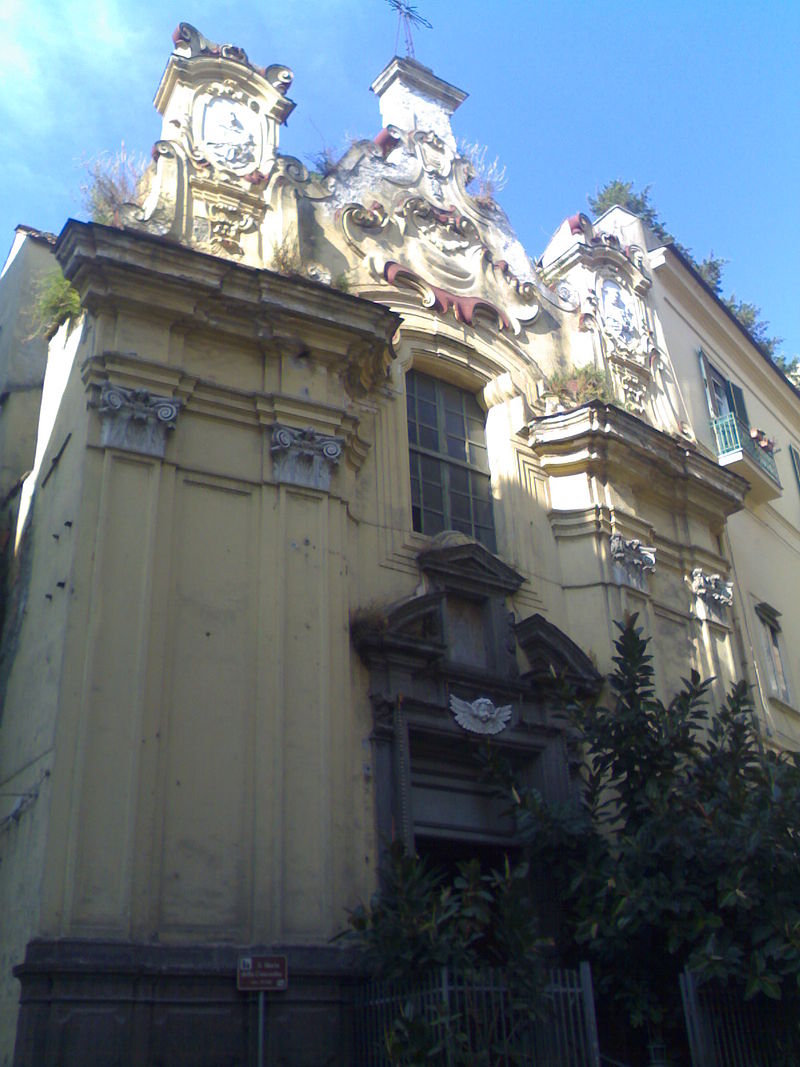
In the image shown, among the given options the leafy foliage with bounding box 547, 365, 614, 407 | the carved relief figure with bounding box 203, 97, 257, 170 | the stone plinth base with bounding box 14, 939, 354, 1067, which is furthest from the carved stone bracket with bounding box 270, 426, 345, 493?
the leafy foliage with bounding box 547, 365, 614, 407

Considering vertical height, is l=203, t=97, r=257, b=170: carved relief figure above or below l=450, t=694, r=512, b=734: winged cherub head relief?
above

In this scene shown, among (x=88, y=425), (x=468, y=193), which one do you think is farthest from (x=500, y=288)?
(x=88, y=425)

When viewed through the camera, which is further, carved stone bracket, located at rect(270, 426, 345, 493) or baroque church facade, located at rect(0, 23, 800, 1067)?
carved stone bracket, located at rect(270, 426, 345, 493)

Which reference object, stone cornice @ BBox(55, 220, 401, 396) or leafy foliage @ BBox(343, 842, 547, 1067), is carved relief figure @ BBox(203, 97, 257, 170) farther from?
leafy foliage @ BBox(343, 842, 547, 1067)

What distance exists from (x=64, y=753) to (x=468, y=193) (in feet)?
31.3

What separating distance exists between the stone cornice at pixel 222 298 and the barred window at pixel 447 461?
1.02 m

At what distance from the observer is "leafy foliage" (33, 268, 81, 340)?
11.6 meters

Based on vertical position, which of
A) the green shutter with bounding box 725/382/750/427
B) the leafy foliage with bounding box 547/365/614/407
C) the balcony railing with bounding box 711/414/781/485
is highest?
the green shutter with bounding box 725/382/750/427

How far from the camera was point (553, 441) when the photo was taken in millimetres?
14172

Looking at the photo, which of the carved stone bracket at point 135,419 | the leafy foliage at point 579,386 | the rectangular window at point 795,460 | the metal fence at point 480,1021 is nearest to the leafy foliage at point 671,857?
the metal fence at point 480,1021

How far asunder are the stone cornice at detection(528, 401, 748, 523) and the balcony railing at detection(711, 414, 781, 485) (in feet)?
5.30

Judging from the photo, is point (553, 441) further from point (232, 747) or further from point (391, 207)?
point (232, 747)

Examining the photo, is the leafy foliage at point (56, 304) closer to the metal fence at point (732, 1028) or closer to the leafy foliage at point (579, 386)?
the leafy foliage at point (579, 386)

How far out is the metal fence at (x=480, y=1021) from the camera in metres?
7.81
